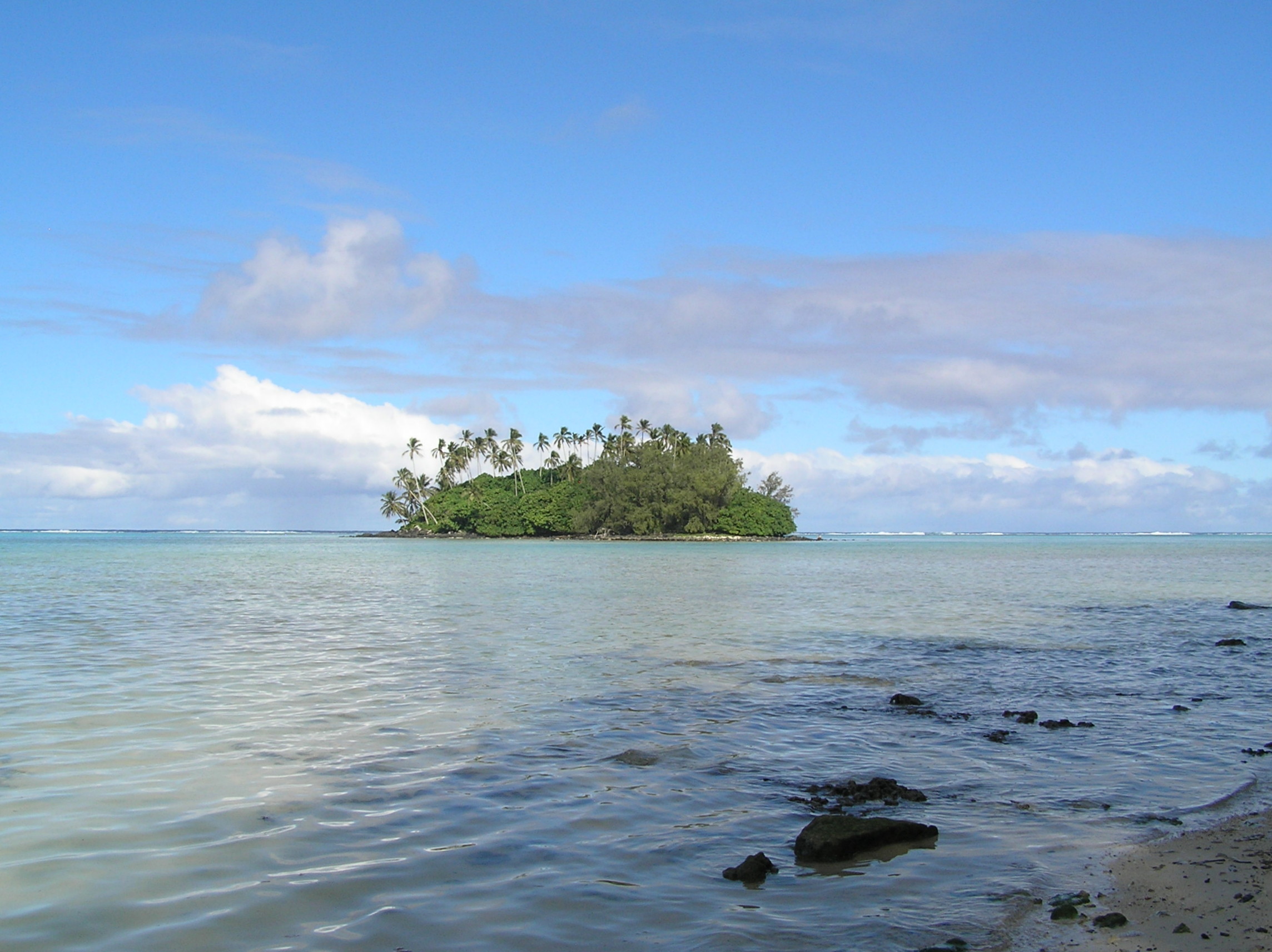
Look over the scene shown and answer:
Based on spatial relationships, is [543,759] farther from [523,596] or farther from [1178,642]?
[523,596]

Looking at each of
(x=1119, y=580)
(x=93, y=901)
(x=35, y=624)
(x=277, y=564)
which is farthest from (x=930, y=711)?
(x=277, y=564)

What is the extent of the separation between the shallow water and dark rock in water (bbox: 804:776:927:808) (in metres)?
0.26

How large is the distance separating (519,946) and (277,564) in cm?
7292

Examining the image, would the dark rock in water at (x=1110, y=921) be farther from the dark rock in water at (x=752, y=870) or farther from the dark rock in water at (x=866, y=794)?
the dark rock in water at (x=866, y=794)

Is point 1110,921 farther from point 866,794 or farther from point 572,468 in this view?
point 572,468

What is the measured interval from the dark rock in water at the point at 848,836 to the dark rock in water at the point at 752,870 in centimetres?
41

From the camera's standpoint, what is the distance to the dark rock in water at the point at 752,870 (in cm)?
719

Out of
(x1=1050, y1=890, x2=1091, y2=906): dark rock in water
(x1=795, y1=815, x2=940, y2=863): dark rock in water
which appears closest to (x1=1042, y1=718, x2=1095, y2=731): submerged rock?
(x1=795, y1=815, x2=940, y2=863): dark rock in water

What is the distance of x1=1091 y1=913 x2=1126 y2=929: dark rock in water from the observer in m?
6.16

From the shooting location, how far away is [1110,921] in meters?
6.21

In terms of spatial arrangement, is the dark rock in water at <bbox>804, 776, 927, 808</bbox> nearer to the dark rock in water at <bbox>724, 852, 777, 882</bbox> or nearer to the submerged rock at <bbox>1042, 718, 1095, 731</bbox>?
the dark rock in water at <bbox>724, 852, 777, 882</bbox>

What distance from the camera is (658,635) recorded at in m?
25.1

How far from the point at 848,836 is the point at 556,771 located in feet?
13.0

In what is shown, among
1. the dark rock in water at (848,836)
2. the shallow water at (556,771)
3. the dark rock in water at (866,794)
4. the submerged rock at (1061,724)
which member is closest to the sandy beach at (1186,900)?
the shallow water at (556,771)
